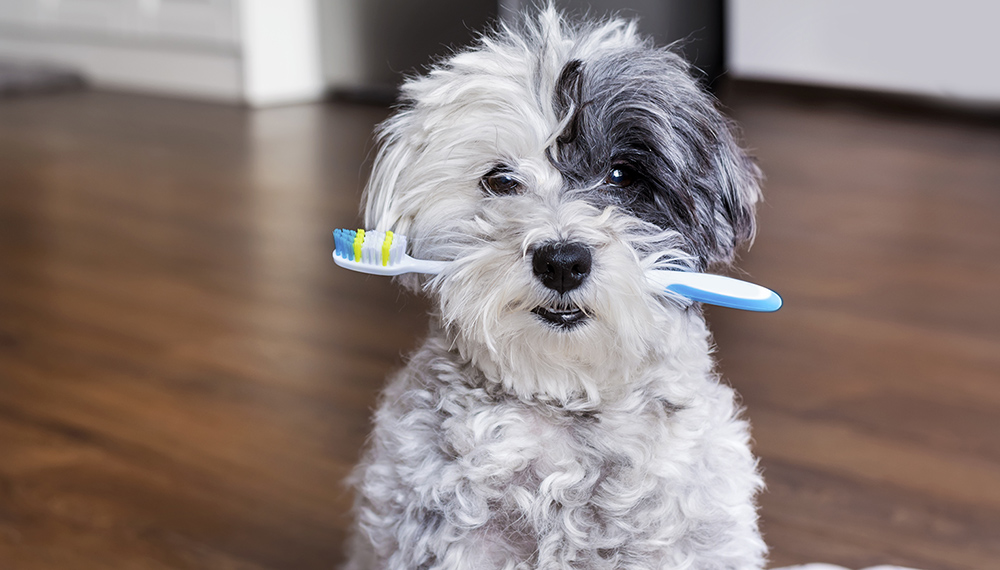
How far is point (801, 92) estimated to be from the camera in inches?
197

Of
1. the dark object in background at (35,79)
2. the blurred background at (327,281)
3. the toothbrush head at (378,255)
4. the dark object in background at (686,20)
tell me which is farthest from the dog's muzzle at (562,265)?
the dark object in background at (35,79)

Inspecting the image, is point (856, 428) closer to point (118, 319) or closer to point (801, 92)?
point (118, 319)

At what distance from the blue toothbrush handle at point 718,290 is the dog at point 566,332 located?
1cm

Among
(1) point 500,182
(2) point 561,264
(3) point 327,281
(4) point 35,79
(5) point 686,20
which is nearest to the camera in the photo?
(2) point 561,264

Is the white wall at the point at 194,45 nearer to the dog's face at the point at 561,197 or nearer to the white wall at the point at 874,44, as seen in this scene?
the white wall at the point at 874,44

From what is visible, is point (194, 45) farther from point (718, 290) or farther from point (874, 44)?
point (718, 290)

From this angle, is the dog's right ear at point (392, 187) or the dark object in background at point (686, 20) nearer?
the dog's right ear at point (392, 187)

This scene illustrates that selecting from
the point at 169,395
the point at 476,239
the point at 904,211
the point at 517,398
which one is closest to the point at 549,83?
the point at 476,239

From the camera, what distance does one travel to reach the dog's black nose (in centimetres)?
88

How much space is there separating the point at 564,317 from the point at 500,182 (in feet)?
0.49

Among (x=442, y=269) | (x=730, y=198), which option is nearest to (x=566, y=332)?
(x=442, y=269)

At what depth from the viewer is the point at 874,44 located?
466 cm

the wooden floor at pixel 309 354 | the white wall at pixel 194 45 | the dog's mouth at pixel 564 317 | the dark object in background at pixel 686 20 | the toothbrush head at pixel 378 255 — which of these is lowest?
the wooden floor at pixel 309 354

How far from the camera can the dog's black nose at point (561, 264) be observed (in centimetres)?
88
